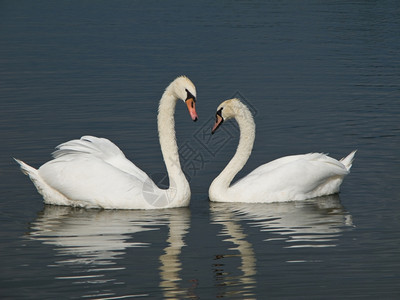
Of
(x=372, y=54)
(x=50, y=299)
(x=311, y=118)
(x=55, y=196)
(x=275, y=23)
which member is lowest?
(x=50, y=299)

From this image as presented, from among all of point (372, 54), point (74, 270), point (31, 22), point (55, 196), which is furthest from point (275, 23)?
point (74, 270)

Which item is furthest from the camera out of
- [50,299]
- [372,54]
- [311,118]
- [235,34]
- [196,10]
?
[196,10]

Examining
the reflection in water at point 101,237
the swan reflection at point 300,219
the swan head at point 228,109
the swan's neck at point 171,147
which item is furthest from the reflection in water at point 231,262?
the swan head at point 228,109

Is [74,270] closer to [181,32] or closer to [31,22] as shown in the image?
[181,32]

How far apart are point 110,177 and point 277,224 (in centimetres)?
231

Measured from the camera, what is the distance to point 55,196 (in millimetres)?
11844

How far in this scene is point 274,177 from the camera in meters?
12.0

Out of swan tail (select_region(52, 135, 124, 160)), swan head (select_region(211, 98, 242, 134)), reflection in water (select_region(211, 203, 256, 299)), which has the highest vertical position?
swan head (select_region(211, 98, 242, 134))

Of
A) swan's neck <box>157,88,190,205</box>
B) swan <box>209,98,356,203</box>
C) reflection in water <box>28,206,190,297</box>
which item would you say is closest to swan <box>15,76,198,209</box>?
swan's neck <box>157,88,190,205</box>

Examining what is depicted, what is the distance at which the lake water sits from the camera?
867 centimetres

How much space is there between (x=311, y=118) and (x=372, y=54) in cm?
798

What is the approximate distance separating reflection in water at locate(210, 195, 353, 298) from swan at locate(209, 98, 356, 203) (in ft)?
0.40

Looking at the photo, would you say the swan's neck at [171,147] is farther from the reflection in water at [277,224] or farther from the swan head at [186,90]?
the reflection in water at [277,224]

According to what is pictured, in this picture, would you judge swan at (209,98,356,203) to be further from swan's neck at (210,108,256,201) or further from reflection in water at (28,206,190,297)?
reflection in water at (28,206,190,297)
